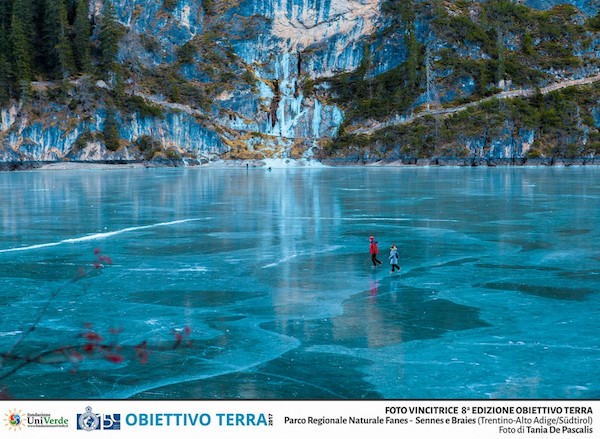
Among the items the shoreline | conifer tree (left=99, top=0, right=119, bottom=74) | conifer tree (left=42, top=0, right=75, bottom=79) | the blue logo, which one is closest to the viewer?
the blue logo

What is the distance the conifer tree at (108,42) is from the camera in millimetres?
165087

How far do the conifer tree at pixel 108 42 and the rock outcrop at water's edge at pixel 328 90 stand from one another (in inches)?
131

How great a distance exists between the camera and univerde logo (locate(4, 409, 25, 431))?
35.4 ft

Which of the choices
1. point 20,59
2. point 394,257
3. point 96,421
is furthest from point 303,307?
point 20,59

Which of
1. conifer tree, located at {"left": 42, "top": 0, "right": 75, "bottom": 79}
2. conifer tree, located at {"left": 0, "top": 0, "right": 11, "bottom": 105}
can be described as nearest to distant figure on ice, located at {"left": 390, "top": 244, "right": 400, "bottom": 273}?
conifer tree, located at {"left": 0, "top": 0, "right": 11, "bottom": 105}

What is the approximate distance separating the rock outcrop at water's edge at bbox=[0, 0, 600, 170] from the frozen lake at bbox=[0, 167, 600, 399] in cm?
11680

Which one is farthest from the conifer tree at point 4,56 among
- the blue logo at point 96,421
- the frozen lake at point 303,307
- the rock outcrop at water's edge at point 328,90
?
the blue logo at point 96,421

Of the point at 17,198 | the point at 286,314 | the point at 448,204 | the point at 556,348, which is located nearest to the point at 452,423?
the point at 556,348

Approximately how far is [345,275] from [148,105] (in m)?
147

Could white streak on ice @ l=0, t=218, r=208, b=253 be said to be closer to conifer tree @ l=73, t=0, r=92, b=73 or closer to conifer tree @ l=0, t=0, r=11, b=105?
conifer tree @ l=0, t=0, r=11, b=105

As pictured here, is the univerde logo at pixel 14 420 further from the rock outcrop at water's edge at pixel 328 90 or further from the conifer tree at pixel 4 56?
the conifer tree at pixel 4 56

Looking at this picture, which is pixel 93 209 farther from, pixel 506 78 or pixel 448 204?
pixel 506 78

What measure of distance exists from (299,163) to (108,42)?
5286cm

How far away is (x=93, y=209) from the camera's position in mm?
46531
